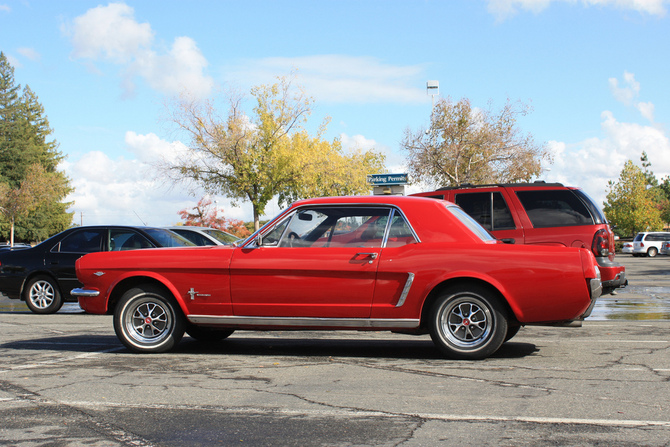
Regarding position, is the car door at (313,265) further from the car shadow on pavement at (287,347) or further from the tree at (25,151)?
the tree at (25,151)

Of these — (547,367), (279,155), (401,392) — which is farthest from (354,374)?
(279,155)

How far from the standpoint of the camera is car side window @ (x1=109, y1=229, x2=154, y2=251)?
1222cm

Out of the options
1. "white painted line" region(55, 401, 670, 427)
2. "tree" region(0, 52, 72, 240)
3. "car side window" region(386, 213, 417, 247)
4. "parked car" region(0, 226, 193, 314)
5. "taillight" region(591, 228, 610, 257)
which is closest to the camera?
"white painted line" region(55, 401, 670, 427)

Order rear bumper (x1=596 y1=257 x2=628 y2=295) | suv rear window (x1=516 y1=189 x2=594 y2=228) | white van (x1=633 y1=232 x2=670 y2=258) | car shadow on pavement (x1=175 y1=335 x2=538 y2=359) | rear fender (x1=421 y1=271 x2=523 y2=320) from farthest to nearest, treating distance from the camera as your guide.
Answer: white van (x1=633 y1=232 x2=670 y2=258) < suv rear window (x1=516 y1=189 x2=594 y2=228) < rear bumper (x1=596 y1=257 x2=628 y2=295) < car shadow on pavement (x1=175 y1=335 x2=538 y2=359) < rear fender (x1=421 y1=271 x2=523 y2=320)

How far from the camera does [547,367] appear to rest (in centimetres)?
632

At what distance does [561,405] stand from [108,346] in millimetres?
5194

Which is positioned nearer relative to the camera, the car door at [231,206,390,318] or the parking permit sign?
the car door at [231,206,390,318]

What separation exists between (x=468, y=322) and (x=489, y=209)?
4.43m

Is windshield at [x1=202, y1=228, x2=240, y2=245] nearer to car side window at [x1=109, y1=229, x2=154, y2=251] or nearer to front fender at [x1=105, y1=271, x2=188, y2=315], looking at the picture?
car side window at [x1=109, y1=229, x2=154, y2=251]

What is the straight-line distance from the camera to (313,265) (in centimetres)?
686

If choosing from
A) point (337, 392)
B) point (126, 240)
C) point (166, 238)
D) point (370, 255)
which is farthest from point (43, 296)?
point (337, 392)

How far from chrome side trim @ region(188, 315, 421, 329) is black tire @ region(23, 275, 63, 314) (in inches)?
254

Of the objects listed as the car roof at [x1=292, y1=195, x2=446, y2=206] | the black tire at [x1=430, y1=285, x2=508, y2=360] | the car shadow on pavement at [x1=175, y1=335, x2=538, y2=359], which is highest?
the car roof at [x1=292, y1=195, x2=446, y2=206]

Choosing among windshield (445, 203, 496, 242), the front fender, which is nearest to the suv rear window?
windshield (445, 203, 496, 242)
